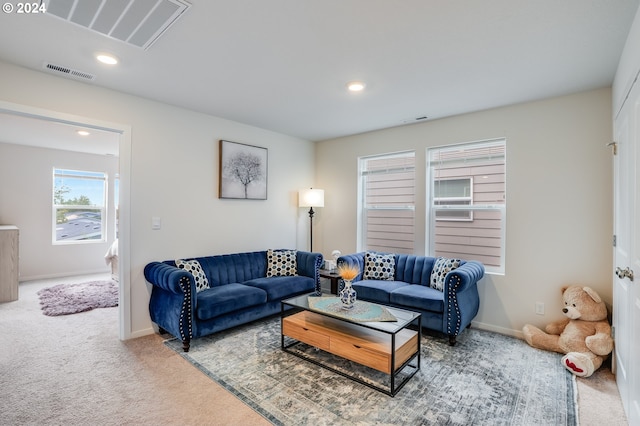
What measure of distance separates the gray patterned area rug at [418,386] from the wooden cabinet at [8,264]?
3.21m

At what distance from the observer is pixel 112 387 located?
7.81 feet

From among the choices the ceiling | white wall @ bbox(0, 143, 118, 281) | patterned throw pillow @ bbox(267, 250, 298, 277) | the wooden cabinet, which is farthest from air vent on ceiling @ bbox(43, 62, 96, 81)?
white wall @ bbox(0, 143, 118, 281)

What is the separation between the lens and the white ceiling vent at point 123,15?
1.80 meters

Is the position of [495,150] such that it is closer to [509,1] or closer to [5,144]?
[509,1]

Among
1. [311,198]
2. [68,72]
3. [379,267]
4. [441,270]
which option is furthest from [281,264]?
[68,72]

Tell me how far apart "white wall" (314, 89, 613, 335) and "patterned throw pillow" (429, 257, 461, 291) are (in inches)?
18.9

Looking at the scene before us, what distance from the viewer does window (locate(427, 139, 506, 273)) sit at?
3684 millimetres

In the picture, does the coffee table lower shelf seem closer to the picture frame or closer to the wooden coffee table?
the wooden coffee table

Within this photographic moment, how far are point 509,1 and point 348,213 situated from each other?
347cm

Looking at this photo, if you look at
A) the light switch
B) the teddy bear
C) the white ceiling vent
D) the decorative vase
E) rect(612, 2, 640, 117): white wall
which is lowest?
the teddy bear

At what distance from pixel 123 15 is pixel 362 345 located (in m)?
2.72

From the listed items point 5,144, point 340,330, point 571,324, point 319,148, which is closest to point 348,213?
point 319,148

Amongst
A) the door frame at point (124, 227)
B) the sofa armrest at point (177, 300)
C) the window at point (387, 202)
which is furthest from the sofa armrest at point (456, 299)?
the door frame at point (124, 227)

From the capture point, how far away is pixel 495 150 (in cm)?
371
